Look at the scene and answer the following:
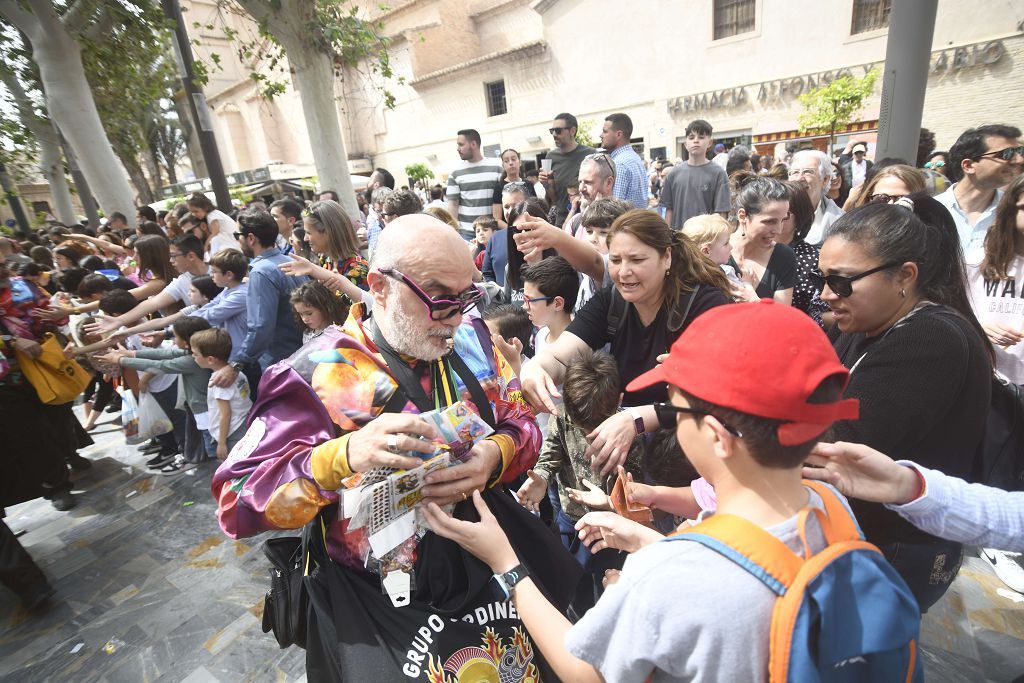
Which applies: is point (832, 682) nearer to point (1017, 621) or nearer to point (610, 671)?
point (610, 671)

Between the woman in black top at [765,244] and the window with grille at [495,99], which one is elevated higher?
the window with grille at [495,99]

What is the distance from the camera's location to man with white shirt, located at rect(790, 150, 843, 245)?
15.6 feet

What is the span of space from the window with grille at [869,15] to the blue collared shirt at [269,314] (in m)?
22.4

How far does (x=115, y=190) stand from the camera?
12.0 meters

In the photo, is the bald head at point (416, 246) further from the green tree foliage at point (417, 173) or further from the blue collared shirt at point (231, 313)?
the green tree foliage at point (417, 173)

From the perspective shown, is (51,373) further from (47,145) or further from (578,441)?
(47,145)

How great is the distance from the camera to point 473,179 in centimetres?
634

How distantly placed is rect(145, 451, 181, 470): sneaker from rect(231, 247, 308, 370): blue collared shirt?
188 centimetres

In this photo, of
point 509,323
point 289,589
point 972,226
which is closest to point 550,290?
point 509,323

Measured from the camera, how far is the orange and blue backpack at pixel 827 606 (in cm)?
85

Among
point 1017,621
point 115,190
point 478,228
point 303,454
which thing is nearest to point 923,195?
point 1017,621

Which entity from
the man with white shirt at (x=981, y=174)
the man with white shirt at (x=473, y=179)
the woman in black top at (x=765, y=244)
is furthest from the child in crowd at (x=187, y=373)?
the man with white shirt at (x=981, y=174)

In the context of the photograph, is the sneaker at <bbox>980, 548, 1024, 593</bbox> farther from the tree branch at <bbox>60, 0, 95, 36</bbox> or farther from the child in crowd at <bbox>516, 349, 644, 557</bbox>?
the tree branch at <bbox>60, 0, 95, 36</bbox>

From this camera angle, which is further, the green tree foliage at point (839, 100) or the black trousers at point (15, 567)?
the green tree foliage at point (839, 100)
